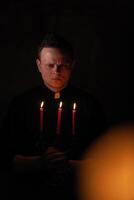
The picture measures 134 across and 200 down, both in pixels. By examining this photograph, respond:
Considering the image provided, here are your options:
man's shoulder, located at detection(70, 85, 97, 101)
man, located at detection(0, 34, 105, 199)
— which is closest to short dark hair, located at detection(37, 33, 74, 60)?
man, located at detection(0, 34, 105, 199)

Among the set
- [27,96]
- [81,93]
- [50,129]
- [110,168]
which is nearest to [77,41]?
[81,93]

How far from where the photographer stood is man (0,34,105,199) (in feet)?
5.89

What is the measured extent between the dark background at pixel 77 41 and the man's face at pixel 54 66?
0.92 ft

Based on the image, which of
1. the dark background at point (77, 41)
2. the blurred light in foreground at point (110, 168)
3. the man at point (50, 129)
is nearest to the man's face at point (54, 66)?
the man at point (50, 129)

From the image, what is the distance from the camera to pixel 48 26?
2.22m

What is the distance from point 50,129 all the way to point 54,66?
30 cm

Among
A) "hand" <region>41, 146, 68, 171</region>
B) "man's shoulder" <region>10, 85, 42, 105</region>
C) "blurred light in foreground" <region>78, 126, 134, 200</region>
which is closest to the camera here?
"hand" <region>41, 146, 68, 171</region>

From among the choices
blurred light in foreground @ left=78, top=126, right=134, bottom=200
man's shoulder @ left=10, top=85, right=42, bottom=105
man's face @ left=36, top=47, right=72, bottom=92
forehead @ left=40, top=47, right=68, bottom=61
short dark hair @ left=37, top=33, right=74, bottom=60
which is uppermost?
short dark hair @ left=37, top=33, right=74, bottom=60

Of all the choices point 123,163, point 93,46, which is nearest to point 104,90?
point 93,46

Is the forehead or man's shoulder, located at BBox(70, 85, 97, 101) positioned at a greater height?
the forehead

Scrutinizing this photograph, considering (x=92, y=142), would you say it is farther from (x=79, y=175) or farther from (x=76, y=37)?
(x=76, y=37)

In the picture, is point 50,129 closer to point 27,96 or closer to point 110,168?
point 27,96

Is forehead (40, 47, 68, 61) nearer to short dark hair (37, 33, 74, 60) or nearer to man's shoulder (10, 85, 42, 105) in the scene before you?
short dark hair (37, 33, 74, 60)

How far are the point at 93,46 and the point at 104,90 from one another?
0.24 meters
